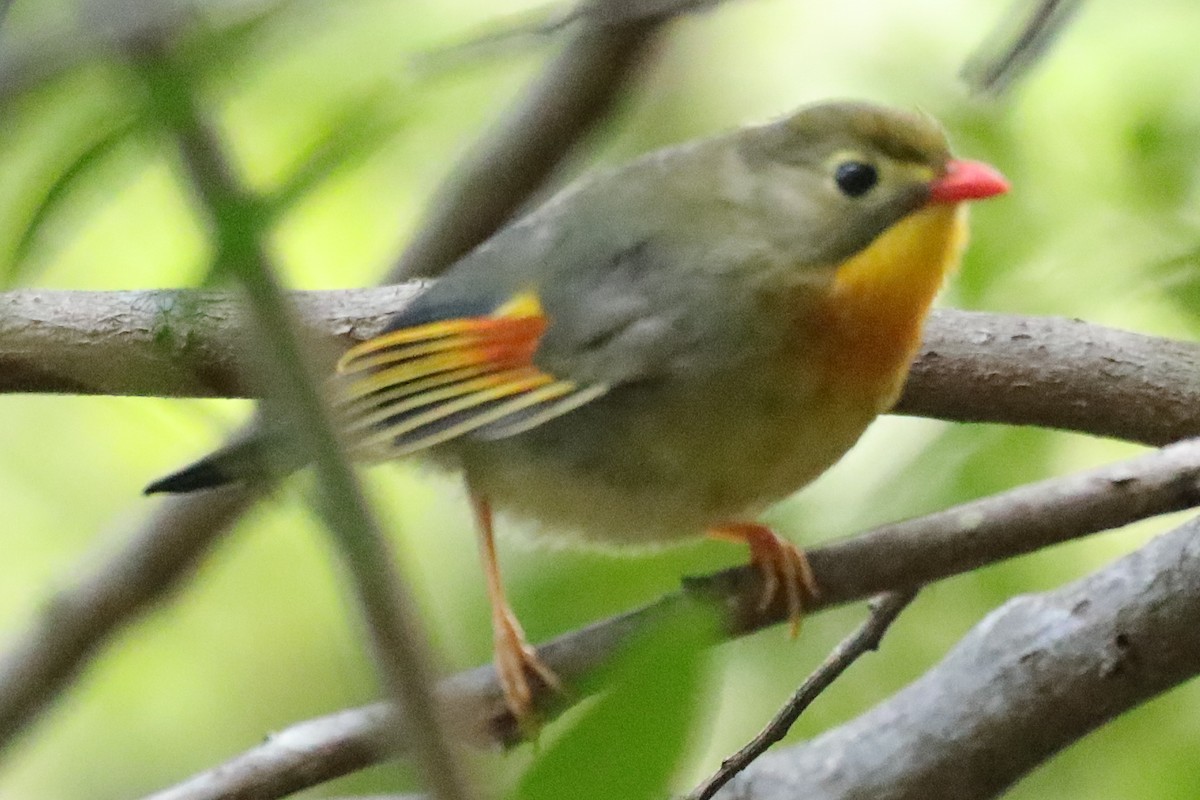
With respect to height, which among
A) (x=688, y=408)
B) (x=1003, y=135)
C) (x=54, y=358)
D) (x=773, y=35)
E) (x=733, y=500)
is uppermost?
(x=773, y=35)

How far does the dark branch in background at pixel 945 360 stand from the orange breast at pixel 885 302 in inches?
9.8

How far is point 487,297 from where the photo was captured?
1929mm

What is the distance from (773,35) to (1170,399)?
2078 millimetres

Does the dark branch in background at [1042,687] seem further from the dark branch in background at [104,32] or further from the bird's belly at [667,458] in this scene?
the dark branch in background at [104,32]

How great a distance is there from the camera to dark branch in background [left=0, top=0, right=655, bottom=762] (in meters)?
2.76

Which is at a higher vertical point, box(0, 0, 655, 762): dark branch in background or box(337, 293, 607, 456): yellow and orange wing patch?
box(337, 293, 607, 456): yellow and orange wing patch

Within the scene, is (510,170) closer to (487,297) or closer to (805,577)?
(487,297)

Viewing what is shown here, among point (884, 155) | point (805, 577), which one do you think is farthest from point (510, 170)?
point (805, 577)

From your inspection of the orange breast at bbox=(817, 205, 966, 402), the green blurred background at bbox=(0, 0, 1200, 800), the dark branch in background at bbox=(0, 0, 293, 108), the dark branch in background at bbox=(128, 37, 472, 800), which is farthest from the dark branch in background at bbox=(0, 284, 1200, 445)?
the dark branch in background at bbox=(128, 37, 472, 800)

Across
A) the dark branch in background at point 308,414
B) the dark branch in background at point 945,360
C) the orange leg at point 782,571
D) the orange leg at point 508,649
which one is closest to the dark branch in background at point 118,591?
the orange leg at point 508,649

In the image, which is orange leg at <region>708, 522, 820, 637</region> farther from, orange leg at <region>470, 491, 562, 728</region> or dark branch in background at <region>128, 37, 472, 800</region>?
dark branch in background at <region>128, 37, 472, 800</region>

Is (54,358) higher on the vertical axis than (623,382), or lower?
higher

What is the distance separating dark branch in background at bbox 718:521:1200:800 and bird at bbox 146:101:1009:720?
0.68ft

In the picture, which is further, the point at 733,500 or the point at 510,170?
the point at 510,170
